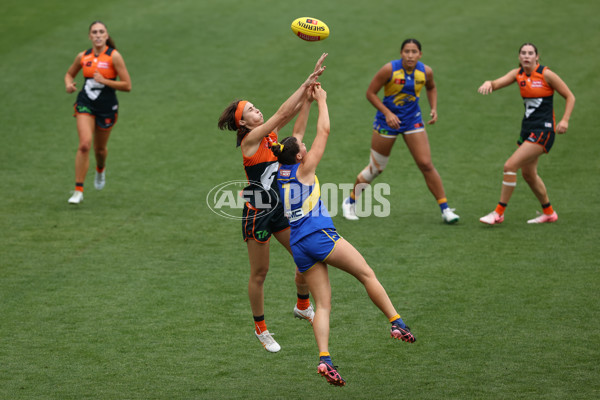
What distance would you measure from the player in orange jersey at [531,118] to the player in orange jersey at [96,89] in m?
5.25

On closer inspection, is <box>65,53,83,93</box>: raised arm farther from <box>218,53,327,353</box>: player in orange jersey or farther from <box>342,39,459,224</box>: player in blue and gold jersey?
<box>218,53,327,353</box>: player in orange jersey

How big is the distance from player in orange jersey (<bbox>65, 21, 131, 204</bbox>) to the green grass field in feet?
3.12

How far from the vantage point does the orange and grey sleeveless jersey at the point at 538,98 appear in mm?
10609

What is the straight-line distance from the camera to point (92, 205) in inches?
464

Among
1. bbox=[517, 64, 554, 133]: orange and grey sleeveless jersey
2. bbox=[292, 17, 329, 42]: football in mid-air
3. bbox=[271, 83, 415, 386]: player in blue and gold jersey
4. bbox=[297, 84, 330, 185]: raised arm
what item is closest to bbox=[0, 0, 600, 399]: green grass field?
bbox=[271, 83, 415, 386]: player in blue and gold jersey

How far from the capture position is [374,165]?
1120 cm

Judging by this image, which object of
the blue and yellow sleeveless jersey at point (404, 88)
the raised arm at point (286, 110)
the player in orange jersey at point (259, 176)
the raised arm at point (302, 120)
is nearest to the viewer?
the raised arm at point (286, 110)

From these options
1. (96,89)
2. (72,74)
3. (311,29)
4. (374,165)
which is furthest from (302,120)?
(72,74)

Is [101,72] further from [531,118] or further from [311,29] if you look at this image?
[531,118]

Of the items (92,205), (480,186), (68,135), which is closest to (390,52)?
(480,186)

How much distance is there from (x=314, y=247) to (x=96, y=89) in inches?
247

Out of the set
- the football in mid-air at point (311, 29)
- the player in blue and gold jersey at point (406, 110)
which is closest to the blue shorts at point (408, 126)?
the player in blue and gold jersey at point (406, 110)

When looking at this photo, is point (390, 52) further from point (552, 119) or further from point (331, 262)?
point (331, 262)

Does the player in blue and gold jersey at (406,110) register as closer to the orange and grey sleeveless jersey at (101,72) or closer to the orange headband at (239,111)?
the orange and grey sleeveless jersey at (101,72)
